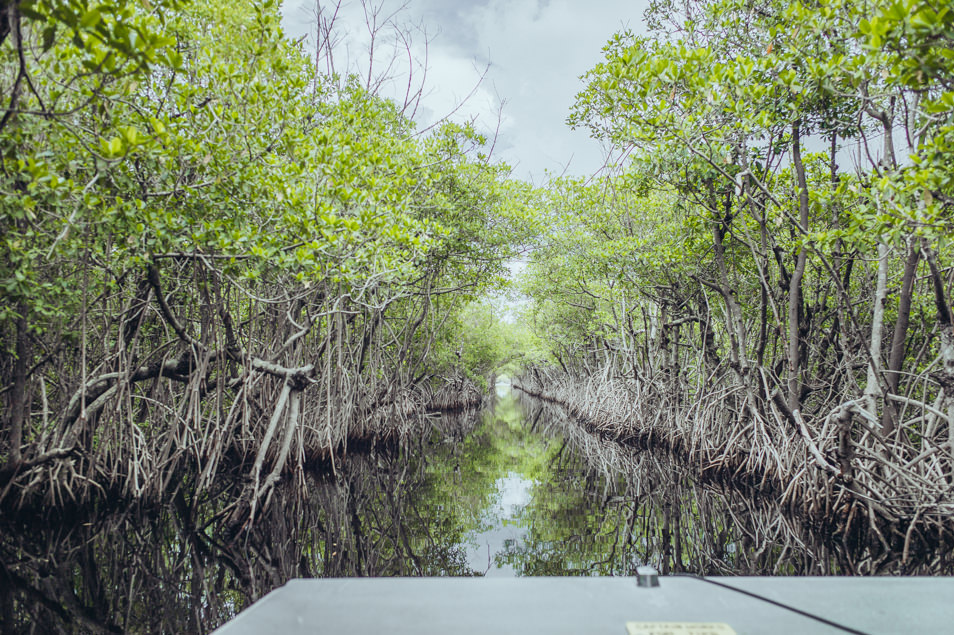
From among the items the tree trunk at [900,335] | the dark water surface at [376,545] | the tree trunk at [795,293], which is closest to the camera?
the dark water surface at [376,545]

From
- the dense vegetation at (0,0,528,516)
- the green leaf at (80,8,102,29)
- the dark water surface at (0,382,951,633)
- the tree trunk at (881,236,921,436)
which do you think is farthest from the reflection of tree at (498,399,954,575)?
the green leaf at (80,8,102,29)

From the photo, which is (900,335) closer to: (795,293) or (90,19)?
(795,293)

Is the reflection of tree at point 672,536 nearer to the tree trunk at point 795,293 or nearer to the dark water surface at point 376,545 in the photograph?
the dark water surface at point 376,545

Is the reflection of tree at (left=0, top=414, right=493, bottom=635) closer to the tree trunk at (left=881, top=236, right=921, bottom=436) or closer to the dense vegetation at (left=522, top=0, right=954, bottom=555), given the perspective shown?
the dense vegetation at (left=522, top=0, right=954, bottom=555)

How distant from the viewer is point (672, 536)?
13.8ft

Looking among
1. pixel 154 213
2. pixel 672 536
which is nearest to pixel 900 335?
pixel 672 536

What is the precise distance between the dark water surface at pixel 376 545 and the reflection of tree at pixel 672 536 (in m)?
0.02

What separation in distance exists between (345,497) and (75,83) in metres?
4.79

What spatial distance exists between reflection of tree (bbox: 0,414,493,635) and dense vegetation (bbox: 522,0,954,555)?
3.63 m

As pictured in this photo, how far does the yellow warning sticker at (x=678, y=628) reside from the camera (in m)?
0.93

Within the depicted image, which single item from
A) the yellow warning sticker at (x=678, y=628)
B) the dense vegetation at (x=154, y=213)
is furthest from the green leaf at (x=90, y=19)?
the yellow warning sticker at (x=678, y=628)

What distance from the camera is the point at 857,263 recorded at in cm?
632

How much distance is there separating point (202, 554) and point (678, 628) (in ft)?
13.1

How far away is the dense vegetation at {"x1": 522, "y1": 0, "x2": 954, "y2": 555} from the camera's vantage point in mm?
2795
